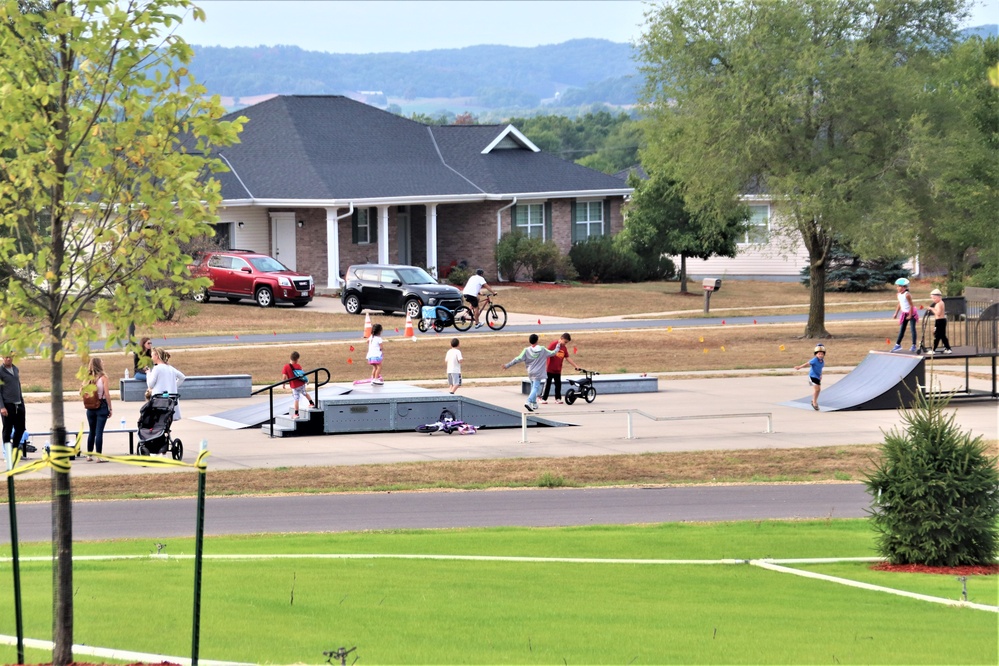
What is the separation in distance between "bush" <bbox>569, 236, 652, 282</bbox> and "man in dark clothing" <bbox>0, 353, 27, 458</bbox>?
129 feet

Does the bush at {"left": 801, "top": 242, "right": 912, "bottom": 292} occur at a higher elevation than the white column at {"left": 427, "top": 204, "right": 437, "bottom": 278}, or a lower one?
lower

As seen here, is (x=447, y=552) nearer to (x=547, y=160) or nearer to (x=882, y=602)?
(x=882, y=602)

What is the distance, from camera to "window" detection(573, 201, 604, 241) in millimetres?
60625

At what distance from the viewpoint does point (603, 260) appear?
58.6 meters

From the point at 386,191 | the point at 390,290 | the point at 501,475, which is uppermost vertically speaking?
the point at 386,191

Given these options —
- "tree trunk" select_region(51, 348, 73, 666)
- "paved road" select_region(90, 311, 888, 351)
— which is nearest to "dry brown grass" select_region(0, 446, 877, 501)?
"tree trunk" select_region(51, 348, 73, 666)

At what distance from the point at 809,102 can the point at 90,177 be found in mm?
31926

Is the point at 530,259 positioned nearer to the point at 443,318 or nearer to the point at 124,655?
the point at 443,318

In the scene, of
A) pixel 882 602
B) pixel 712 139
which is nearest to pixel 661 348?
pixel 712 139

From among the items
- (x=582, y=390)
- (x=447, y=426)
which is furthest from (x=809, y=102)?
(x=447, y=426)

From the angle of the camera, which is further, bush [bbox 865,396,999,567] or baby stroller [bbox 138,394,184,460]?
baby stroller [bbox 138,394,184,460]

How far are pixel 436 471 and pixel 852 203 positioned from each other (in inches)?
842

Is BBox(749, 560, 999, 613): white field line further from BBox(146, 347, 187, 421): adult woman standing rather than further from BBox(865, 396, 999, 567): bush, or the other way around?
BBox(146, 347, 187, 421): adult woman standing

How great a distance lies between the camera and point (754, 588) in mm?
11570
